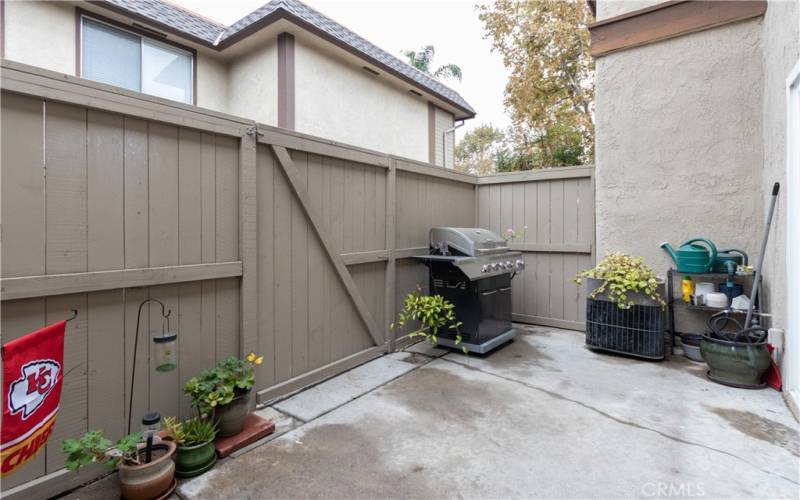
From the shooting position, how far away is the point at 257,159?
2670 mm

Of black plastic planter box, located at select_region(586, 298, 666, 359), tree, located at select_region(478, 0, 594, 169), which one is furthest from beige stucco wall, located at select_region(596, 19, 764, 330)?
tree, located at select_region(478, 0, 594, 169)

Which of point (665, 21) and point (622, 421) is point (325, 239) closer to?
point (622, 421)

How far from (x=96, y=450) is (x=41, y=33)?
5.84 meters

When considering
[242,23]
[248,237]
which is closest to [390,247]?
[248,237]

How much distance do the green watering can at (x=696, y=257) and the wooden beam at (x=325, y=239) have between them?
298 centimetres

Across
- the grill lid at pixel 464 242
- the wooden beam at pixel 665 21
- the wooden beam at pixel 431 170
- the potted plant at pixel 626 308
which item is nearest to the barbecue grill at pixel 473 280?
the grill lid at pixel 464 242

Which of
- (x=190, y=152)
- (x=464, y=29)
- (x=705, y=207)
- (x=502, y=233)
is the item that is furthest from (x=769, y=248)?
(x=464, y=29)

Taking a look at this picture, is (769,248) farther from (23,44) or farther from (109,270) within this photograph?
(23,44)

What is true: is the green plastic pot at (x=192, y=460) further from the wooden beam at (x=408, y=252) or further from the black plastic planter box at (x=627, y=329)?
the black plastic planter box at (x=627, y=329)

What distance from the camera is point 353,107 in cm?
693

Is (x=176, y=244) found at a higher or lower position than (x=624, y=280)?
higher

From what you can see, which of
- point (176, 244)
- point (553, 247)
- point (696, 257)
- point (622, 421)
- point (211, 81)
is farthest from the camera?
point (211, 81)

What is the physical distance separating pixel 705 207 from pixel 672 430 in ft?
8.36

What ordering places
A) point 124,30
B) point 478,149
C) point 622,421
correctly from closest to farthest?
point 622,421 < point 124,30 < point 478,149
